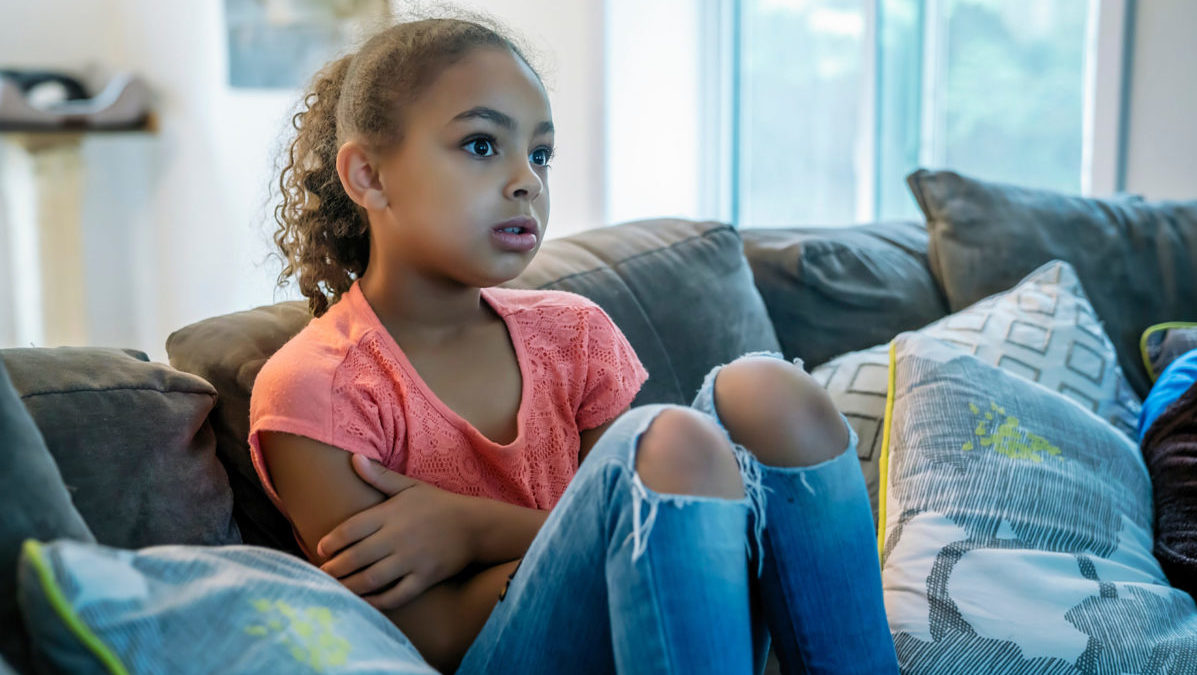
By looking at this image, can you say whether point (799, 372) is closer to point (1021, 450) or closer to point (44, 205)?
point (1021, 450)

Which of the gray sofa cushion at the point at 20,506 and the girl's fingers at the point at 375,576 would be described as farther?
the girl's fingers at the point at 375,576

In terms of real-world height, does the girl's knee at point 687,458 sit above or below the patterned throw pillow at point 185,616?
above

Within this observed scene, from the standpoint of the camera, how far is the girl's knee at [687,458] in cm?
77

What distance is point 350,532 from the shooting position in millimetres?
932

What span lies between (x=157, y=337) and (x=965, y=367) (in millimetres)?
3951

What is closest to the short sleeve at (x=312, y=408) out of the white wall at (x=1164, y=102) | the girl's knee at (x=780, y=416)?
the girl's knee at (x=780, y=416)

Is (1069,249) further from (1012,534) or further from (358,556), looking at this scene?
(358,556)

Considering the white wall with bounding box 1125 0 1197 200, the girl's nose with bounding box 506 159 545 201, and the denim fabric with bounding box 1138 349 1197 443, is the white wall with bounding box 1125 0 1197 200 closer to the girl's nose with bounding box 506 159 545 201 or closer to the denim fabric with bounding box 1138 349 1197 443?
the denim fabric with bounding box 1138 349 1197 443

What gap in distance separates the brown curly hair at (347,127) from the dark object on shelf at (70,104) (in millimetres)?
3045

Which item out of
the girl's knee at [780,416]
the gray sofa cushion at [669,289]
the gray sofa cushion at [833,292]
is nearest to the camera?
the girl's knee at [780,416]

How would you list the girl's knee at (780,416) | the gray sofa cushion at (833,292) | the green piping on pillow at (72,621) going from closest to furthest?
the green piping on pillow at (72,621) < the girl's knee at (780,416) < the gray sofa cushion at (833,292)

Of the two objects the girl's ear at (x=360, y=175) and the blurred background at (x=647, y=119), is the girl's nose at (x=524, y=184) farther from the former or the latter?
the blurred background at (x=647, y=119)

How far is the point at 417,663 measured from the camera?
722mm

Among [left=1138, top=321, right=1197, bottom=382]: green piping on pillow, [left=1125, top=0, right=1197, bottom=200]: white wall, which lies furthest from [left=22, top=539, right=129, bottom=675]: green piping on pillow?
[left=1125, top=0, right=1197, bottom=200]: white wall
